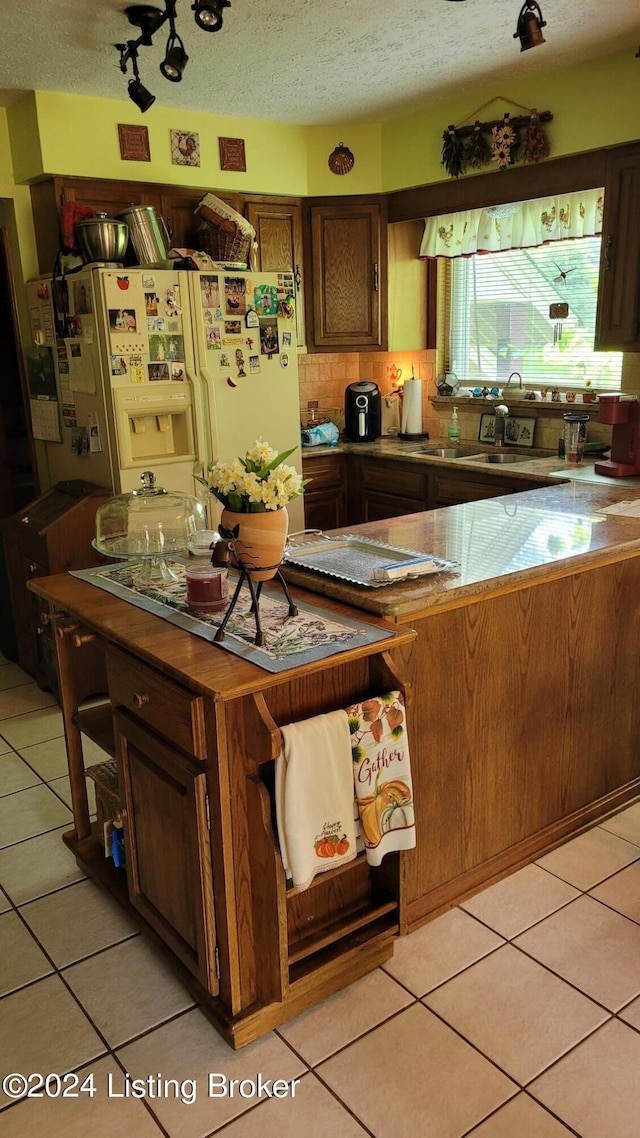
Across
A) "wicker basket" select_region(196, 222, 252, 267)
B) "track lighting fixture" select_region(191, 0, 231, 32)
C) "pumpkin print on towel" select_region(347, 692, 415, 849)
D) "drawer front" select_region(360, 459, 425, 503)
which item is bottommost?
"pumpkin print on towel" select_region(347, 692, 415, 849)

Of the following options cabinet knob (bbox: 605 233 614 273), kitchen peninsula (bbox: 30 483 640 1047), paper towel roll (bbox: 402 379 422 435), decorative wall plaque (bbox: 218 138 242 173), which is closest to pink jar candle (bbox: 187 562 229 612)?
kitchen peninsula (bbox: 30 483 640 1047)

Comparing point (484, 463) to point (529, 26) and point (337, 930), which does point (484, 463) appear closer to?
point (529, 26)

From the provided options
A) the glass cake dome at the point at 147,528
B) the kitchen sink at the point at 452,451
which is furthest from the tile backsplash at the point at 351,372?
the glass cake dome at the point at 147,528

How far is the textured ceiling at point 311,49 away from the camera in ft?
10.00

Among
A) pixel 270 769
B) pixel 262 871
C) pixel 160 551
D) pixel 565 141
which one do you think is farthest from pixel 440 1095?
pixel 565 141

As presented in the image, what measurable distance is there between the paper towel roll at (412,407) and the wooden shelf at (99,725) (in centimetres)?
313

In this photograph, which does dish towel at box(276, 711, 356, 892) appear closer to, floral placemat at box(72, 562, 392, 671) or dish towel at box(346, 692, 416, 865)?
dish towel at box(346, 692, 416, 865)

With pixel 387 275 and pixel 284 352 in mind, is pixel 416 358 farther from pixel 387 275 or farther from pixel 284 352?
pixel 284 352

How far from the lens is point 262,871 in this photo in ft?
6.09

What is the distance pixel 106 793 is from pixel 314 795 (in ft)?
2.67

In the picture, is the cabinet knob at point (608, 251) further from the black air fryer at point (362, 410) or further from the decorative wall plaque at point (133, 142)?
the decorative wall plaque at point (133, 142)

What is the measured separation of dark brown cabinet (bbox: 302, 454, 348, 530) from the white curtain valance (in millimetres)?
1340

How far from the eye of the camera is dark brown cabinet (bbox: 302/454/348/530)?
482 cm

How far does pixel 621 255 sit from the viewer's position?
12.3ft
